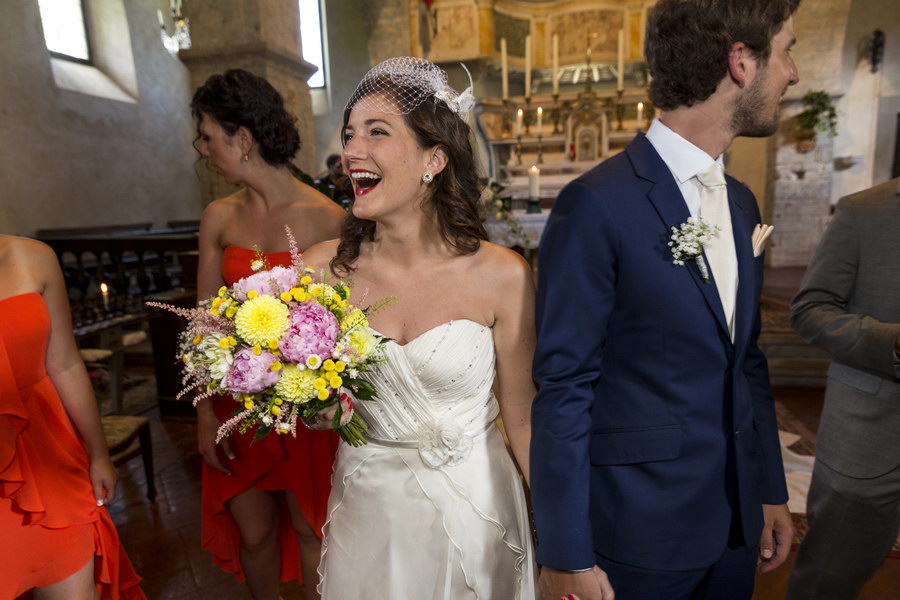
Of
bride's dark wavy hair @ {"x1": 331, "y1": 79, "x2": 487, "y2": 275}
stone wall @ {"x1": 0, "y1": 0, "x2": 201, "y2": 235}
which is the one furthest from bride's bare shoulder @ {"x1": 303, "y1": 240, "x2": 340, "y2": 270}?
stone wall @ {"x1": 0, "y1": 0, "x2": 201, "y2": 235}

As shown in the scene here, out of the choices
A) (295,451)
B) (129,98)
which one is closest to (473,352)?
(295,451)

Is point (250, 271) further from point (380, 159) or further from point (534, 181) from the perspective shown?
point (534, 181)

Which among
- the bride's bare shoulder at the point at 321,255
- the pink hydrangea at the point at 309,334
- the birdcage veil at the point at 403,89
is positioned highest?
the birdcage veil at the point at 403,89

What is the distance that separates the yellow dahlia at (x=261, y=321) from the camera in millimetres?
1228

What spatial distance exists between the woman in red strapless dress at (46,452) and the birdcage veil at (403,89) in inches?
43.8

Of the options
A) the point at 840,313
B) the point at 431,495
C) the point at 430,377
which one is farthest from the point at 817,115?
the point at 431,495

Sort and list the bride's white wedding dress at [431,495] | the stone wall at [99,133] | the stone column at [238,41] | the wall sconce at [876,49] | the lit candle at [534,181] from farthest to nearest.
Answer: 1. the wall sconce at [876,49]
2. the stone wall at [99,133]
3. the lit candle at [534,181]
4. the stone column at [238,41]
5. the bride's white wedding dress at [431,495]

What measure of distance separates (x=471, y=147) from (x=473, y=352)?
64 centimetres

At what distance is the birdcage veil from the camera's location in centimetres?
163

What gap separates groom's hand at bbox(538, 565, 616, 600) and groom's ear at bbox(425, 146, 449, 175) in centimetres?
108

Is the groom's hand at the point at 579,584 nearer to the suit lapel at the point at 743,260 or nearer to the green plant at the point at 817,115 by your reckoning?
the suit lapel at the point at 743,260

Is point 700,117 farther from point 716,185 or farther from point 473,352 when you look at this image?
point 473,352

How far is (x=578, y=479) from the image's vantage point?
126 centimetres

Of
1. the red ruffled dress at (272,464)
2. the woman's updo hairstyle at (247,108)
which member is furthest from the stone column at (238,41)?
the red ruffled dress at (272,464)
